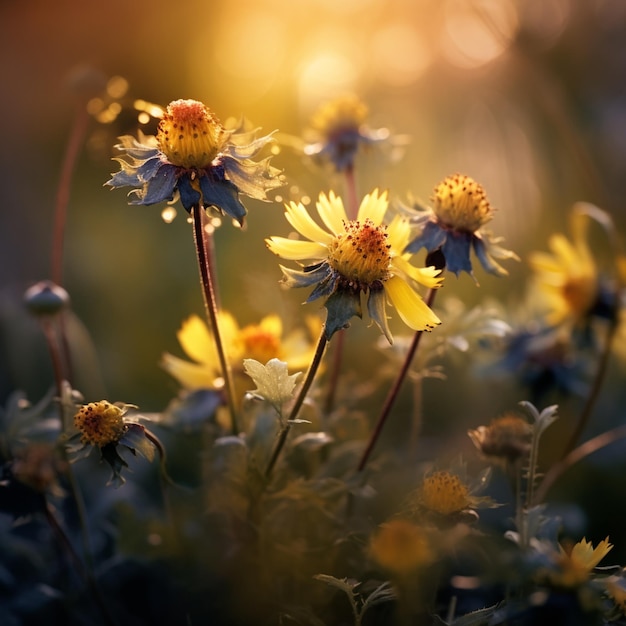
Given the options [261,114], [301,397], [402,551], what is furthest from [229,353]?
[261,114]

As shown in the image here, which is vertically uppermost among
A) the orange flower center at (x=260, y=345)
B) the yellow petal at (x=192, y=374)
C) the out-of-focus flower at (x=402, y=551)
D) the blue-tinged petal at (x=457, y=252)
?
the blue-tinged petal at (x=457, y=252)

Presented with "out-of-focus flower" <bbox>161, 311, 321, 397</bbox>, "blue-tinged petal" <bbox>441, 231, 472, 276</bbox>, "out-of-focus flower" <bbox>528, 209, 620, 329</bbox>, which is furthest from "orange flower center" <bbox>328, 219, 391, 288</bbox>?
"out-of-focus flower" <bbox>528, 209, 620, 329</bbox>

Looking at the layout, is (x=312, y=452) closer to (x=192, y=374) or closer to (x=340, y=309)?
(x=192, y=374)

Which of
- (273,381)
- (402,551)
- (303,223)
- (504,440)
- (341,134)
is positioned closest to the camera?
(402,551)

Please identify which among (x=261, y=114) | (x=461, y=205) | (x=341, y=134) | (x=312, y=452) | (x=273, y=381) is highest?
(x=261, y=114)

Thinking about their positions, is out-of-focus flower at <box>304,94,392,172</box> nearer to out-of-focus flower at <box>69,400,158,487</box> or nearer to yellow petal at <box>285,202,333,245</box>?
yellow petal at <box>285,202,333,245</box>

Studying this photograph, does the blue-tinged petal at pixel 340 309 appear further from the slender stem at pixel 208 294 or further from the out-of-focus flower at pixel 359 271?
the slender stem at pixel 208 294

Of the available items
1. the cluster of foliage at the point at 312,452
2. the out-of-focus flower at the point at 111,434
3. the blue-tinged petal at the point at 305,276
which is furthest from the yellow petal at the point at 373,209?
the out-of-focus flower at the point at 111,434
